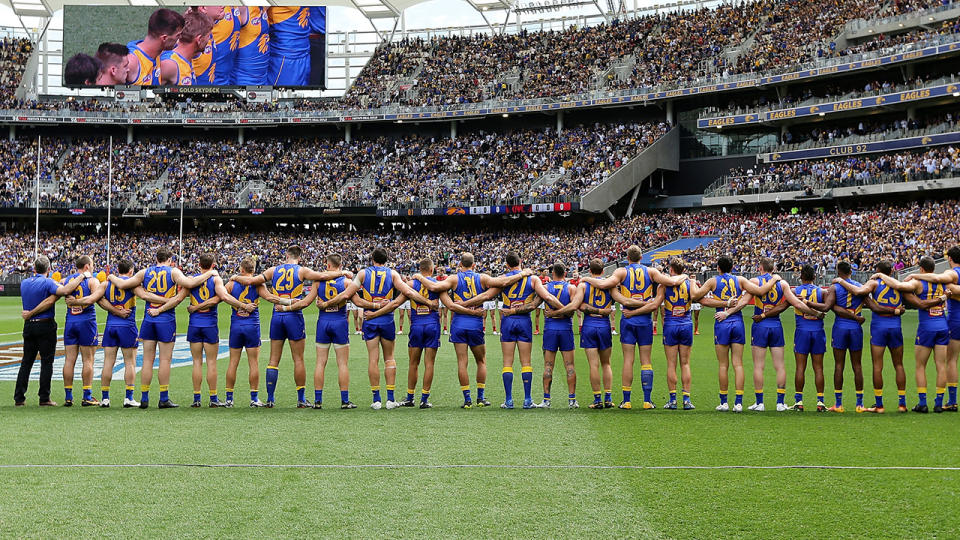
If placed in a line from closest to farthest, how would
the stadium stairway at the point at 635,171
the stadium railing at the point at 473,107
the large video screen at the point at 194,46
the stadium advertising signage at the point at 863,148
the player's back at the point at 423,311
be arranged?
1. the player's back at the point at 423,311
2. the stadium advertising signage at the point at 863,148
3. the stadium railing at the point at 473,107
4. the stadium stairway at the point at 635,171
5. the large video screen at the point at 194,46

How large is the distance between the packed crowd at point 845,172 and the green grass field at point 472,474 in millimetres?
34083

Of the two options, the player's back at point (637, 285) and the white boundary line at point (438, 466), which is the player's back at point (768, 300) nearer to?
the player's back at point (637, 285)

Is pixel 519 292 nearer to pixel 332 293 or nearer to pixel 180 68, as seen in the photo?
pixel 332 293

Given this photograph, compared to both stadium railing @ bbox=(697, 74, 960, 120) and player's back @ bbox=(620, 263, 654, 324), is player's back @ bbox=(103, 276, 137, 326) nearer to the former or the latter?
player's back @ bbox=(620, 263, 654, 324)

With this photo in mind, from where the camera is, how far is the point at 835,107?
44094 mm

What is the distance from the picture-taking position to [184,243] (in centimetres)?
5622

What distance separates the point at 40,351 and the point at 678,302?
815cm

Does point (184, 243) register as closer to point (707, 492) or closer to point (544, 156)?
point (544, 156)

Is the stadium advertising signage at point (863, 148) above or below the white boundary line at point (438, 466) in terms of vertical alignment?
above

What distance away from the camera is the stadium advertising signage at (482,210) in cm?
4962

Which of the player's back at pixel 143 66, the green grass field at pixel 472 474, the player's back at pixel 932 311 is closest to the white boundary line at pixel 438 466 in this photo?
the green grass field at pixel 472 474

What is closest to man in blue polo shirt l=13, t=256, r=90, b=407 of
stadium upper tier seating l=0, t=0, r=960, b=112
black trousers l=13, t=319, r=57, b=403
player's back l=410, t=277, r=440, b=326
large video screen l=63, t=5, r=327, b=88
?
black trousers l=13, t=319, r=57, b=403

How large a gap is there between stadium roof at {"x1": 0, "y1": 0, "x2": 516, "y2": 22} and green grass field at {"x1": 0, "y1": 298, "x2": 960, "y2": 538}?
54634 mm

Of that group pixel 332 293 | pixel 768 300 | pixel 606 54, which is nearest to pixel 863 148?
pixel 606 54
